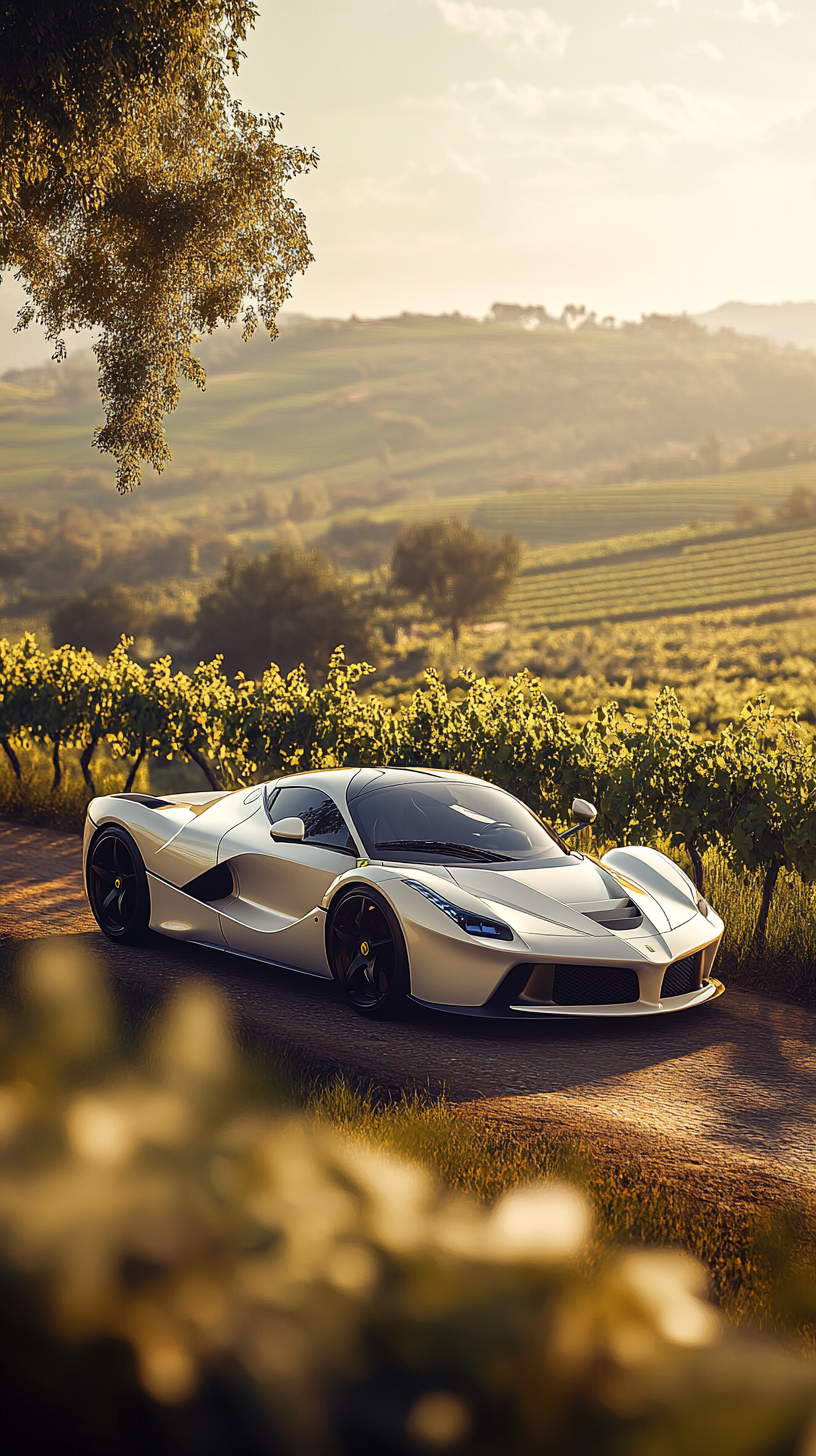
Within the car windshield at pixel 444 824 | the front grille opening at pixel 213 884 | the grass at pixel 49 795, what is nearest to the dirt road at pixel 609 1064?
the front grille opening at pixel 213 884

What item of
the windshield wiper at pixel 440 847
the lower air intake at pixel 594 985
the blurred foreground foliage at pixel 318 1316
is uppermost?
the blurred foreground foliage at pixel 318 1316

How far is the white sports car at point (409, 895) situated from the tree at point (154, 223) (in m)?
7.37

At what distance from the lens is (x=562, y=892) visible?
7.11 m

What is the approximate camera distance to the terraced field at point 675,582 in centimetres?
9288

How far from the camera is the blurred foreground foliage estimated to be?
90 centimetres

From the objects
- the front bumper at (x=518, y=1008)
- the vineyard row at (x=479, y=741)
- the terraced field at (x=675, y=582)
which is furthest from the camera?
the terraced field at (x=675, y=582)

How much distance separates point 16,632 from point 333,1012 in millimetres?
93412

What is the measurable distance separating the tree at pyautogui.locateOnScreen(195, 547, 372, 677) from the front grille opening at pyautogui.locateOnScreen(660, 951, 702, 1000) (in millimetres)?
53599

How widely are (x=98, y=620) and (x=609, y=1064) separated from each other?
239ft

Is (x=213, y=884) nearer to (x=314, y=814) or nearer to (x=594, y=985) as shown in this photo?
(x=314, y=814)

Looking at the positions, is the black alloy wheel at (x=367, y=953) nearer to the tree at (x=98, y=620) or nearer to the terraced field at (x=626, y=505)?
the tree at (x=98, y=620)

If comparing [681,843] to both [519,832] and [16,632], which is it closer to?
[519,832]

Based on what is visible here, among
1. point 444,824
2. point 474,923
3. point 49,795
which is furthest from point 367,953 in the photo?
point 49,795

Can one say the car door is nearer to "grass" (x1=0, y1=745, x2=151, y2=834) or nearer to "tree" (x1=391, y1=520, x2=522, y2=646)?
"grass" (x1=0, y1=745, x2=151, y2=834)
